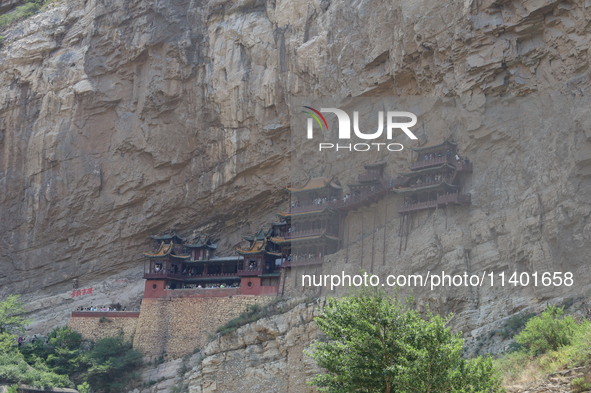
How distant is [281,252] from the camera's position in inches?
1293

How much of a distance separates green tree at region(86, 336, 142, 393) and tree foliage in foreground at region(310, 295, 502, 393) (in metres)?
18.1

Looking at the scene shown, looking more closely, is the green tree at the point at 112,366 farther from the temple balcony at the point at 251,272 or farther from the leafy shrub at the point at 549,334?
the leafy shrub at the point at 549,334

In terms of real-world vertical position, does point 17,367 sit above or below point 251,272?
below

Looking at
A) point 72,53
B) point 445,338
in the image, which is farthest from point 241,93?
point 445,338

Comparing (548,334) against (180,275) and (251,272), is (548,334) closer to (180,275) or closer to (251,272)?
(251,272)

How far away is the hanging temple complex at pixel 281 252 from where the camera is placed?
97.4ft

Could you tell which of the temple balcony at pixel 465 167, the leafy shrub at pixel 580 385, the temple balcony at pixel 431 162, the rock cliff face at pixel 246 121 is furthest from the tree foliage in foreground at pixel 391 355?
the temple balcony at pixel 431 162

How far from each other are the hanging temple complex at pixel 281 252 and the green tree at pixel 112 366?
812 mm

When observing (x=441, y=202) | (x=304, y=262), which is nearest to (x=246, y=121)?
(x=304, y=262)

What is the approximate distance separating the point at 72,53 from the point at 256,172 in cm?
1180

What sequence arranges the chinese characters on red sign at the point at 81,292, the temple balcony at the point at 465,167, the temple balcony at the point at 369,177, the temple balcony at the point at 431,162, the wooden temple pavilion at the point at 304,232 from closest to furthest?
the temple balcony at the point at 465,167 < the wooden temple pavilion at the point at 304,232 < the temple balcony at the point at 431,162 < the temple balcony at the point at 369,177 < the chinese characters on red sign at the point at 81,292

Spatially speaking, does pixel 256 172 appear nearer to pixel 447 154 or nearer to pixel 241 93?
pixel 241 93

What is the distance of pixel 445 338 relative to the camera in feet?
43.4

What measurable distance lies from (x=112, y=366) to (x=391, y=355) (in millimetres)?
19491
